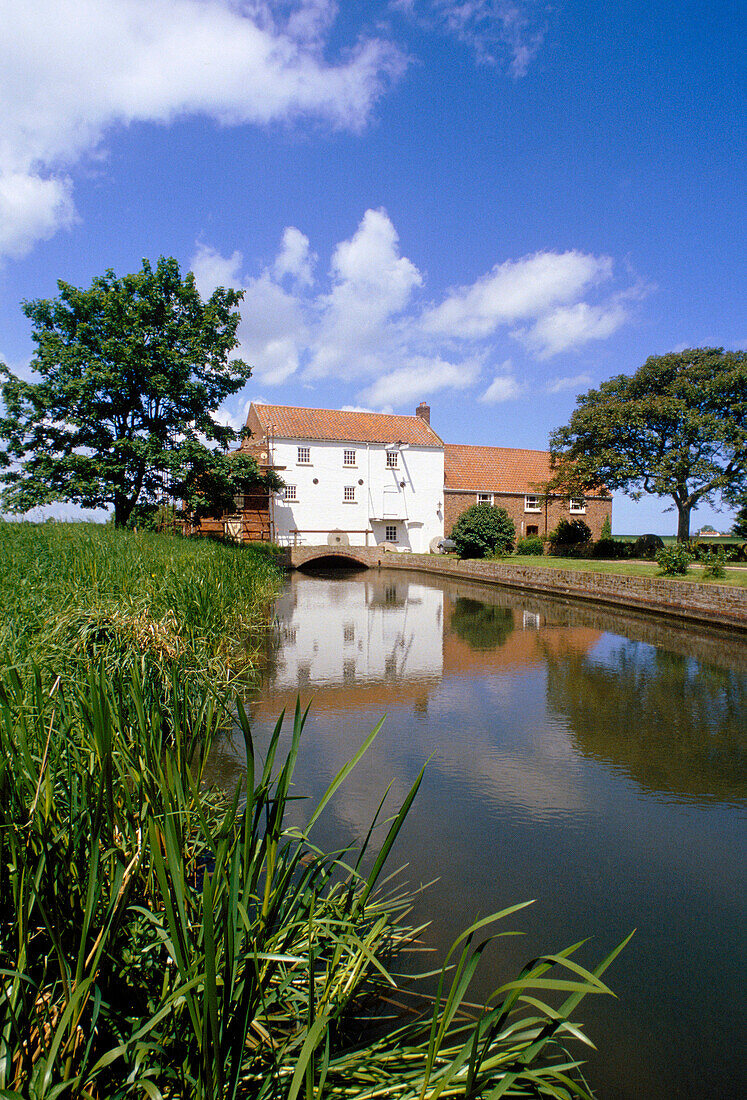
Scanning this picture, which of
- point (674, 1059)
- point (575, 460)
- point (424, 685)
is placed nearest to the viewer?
point (674, 1059)

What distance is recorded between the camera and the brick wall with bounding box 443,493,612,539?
35.1m

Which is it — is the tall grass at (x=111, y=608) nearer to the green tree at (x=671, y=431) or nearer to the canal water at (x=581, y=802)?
the canal water at (x=581, y=802)

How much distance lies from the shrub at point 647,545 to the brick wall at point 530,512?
19.3 ft

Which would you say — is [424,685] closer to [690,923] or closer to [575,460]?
[690,923]

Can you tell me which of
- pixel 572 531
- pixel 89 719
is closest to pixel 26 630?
pixel 89 719

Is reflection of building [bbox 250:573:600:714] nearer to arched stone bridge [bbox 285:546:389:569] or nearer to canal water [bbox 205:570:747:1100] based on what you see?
canal water [bbox 205:570:747:1100]

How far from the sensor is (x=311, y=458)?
32.1 metres

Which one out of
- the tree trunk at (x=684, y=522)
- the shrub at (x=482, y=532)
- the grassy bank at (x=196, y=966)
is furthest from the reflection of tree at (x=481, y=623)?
the tree trunk at (x=684, y=522)

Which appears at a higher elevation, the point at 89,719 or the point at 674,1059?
the point at 89,719

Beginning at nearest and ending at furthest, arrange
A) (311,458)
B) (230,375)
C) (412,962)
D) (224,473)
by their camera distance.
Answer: (412,962)
(224,473)
(230,375)
(311,458)

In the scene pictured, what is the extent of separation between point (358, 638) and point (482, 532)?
1472cm

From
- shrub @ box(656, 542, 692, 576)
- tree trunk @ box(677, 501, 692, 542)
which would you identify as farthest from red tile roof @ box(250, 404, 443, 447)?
shrub @ box(656, 542, 692, 576)

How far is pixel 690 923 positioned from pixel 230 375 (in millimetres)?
20599

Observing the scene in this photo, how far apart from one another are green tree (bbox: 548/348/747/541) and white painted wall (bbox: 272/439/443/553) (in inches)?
341
